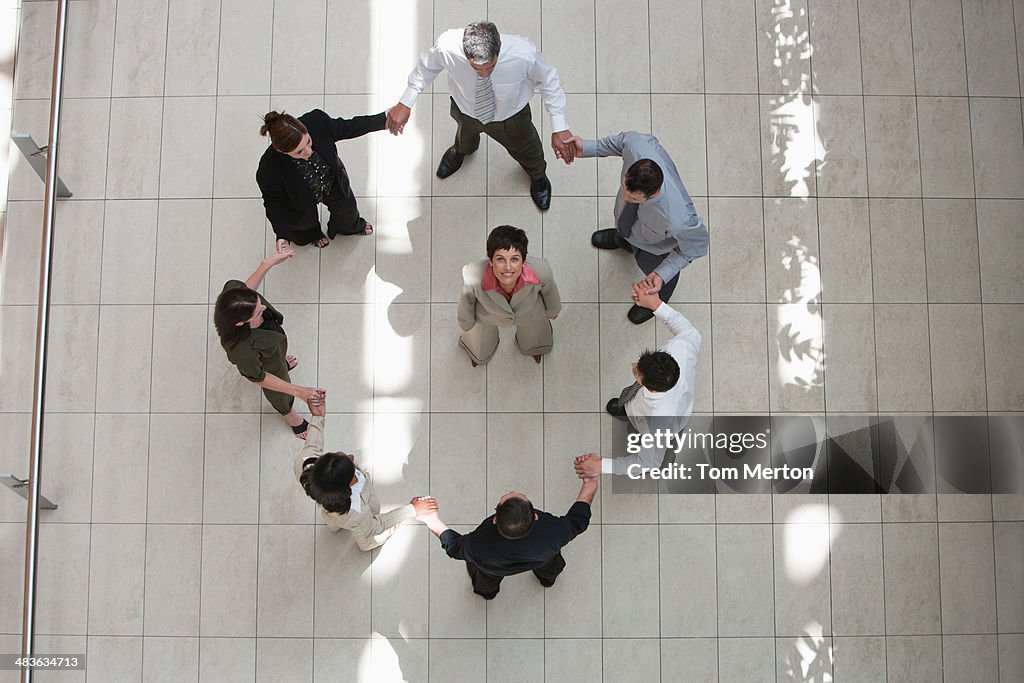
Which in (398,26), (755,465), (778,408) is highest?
(398,26)

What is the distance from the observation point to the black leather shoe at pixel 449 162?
4984 mm

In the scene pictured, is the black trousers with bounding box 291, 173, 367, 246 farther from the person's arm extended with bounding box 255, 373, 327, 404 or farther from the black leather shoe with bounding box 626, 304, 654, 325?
the black leather shoe with bounding box 626, 304, 654, 325

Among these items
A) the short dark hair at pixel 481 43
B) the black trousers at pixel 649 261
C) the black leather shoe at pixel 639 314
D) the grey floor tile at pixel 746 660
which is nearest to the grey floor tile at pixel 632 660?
the grey floor tile at pixel 746 660

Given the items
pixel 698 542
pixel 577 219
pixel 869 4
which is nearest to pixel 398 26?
pixel 577 219

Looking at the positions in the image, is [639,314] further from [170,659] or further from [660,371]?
[170,659]

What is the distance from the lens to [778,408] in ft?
16.0

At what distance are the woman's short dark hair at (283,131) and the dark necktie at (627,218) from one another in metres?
1.86

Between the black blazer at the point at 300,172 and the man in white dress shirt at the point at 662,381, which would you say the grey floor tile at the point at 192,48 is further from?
the man in white dress shirt at the point at 662,381

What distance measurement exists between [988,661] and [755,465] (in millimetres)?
2010

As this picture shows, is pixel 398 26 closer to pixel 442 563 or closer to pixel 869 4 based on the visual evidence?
pixel 869 4

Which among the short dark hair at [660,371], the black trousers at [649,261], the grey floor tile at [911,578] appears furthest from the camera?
the grey floor tile at [911,578]

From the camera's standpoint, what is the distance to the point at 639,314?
4902 millimetres

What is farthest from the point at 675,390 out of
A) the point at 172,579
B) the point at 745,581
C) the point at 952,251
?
the point at 172,579

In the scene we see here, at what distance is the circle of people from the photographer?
11.9ft
